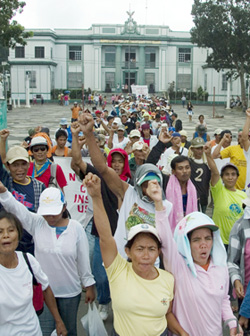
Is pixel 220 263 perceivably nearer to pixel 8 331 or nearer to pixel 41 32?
pixel 8 331

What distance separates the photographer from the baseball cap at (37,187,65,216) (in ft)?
10.6

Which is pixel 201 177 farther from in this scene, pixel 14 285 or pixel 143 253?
pixel 14 285

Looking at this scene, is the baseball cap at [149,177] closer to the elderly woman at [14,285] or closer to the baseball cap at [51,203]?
the baseball cap at [51,203]

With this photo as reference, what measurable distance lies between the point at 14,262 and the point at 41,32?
207 feet

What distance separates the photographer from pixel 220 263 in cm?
279

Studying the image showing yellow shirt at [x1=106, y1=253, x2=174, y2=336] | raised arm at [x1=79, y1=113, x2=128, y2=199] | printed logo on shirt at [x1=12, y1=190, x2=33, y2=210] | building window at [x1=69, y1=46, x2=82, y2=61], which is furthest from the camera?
building window at [x1=69, y1=46, x2=82, y2=61]

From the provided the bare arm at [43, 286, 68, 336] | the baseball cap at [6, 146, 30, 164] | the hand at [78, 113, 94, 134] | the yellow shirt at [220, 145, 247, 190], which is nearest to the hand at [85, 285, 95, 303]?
the bare arm at [43, 286, 68, 336]

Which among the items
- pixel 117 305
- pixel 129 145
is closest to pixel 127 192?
pixel 117 305

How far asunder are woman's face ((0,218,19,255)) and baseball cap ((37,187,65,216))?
0.44m

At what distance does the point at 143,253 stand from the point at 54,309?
941mm

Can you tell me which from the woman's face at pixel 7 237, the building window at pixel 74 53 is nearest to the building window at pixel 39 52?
the building window at pixel 74 53

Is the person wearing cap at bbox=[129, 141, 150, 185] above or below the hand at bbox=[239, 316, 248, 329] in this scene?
above

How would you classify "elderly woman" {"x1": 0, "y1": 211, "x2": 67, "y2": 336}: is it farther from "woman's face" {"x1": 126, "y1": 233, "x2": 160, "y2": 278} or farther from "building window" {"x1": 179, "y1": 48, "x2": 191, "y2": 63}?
"building window" {"x1": 179, "y1": 48, "x2": 191, "y2": 63}

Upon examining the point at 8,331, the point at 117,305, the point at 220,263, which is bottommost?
the point at 8,331
